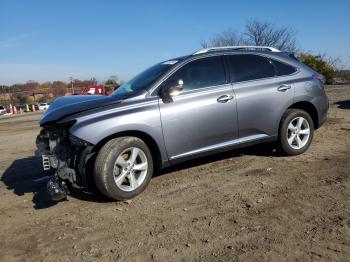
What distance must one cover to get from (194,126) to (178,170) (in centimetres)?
103

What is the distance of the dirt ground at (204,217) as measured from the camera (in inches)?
136

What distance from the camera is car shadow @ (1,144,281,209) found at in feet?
17.1

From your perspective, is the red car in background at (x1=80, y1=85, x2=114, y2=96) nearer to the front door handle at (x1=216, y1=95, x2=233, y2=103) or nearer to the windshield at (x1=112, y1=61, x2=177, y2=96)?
the windshield at (x1=112, y1=61, x2=177, y2=96)

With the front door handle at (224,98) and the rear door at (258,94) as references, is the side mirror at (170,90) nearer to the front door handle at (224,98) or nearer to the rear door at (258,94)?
the front door handle at (224,98)

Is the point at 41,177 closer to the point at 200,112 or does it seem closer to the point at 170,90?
the point at 170,90

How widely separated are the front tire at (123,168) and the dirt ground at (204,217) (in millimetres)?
162

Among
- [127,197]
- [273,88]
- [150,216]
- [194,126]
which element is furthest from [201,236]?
[273,88]

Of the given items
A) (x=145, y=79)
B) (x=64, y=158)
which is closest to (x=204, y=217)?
(x=64, y=158)

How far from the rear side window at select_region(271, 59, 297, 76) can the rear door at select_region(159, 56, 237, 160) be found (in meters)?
1.01

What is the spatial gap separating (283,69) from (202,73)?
4.96ft

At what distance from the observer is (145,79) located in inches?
228

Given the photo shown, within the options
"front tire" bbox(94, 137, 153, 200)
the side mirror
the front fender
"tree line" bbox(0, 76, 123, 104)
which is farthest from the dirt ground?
"tree line" bbox(0, 76, 123, 104)

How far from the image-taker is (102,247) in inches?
145

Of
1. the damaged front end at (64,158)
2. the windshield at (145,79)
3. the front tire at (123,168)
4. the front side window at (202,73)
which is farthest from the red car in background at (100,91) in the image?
the front tire at (123,168)
